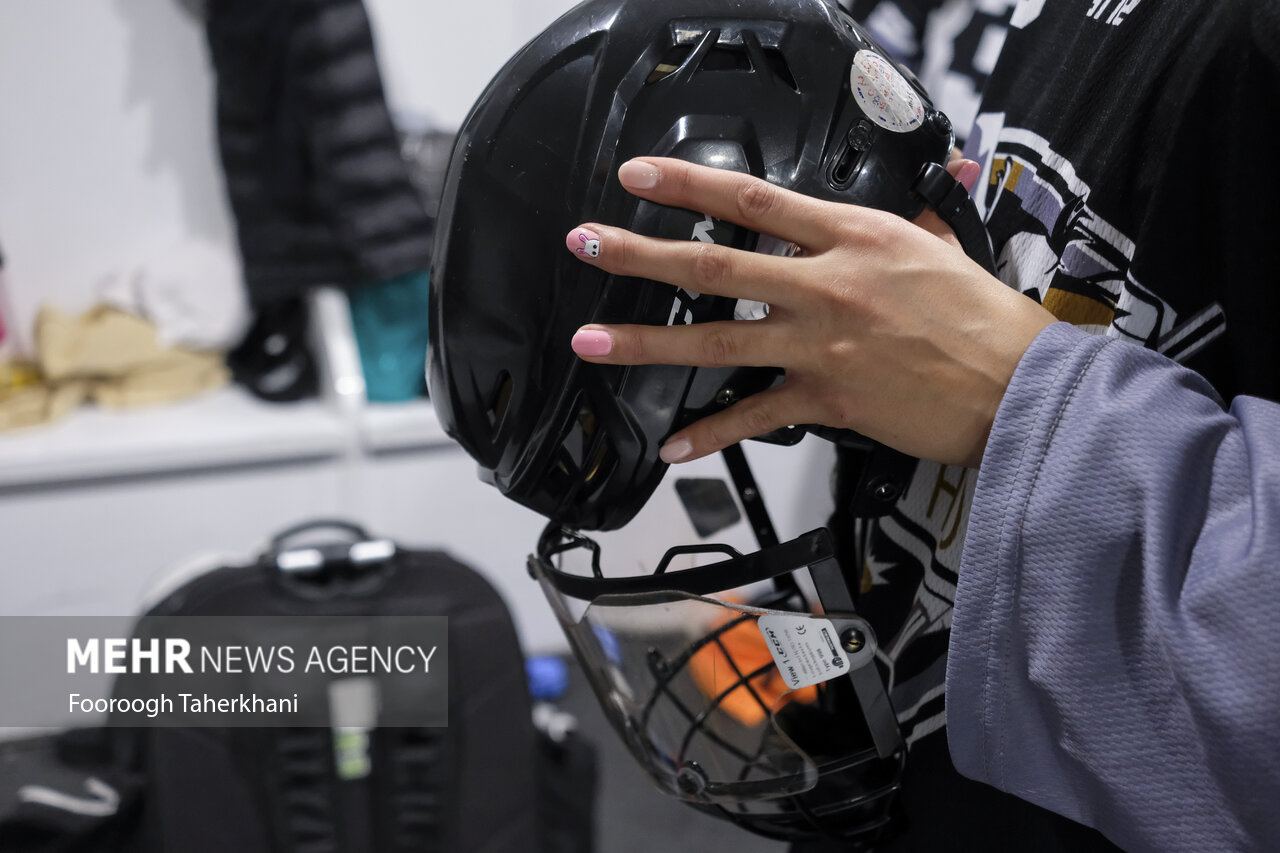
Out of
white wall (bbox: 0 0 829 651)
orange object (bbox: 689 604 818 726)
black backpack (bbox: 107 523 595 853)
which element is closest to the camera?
orange object (bbox: 689 604 818 726)

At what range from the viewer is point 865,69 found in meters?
0.57

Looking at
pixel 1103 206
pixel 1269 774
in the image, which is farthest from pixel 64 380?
pixel 1269 774

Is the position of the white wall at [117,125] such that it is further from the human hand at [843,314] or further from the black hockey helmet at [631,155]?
the human hand at [843,314]

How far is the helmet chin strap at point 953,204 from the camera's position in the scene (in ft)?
1.83

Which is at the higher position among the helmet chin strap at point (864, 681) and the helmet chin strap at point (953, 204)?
the helmet chin strap at point (953, 204)

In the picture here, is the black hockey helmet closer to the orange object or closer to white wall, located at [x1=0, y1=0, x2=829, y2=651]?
the orange object

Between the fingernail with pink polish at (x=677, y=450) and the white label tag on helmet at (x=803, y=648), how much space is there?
4.8 inches

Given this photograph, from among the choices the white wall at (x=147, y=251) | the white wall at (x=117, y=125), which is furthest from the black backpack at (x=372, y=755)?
the white wall at (x=117, y=125)

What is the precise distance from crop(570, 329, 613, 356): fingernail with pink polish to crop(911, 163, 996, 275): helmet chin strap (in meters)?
0.21

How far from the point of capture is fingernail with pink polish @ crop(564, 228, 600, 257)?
0.51 metres

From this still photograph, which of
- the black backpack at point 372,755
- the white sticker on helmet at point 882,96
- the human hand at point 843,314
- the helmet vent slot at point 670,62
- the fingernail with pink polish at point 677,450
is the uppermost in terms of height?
the helmet vent slot at point 670,62

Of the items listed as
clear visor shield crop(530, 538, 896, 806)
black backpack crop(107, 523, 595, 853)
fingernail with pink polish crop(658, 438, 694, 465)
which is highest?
fingernail with pink polish crop(658, 438, 694, 465)

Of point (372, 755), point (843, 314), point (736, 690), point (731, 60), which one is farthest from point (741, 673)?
point (372, 755)

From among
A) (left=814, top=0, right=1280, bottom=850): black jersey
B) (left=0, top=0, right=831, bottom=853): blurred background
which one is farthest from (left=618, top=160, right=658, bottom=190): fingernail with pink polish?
(left=0, top=0, right=831, bottom=853): blurred background
